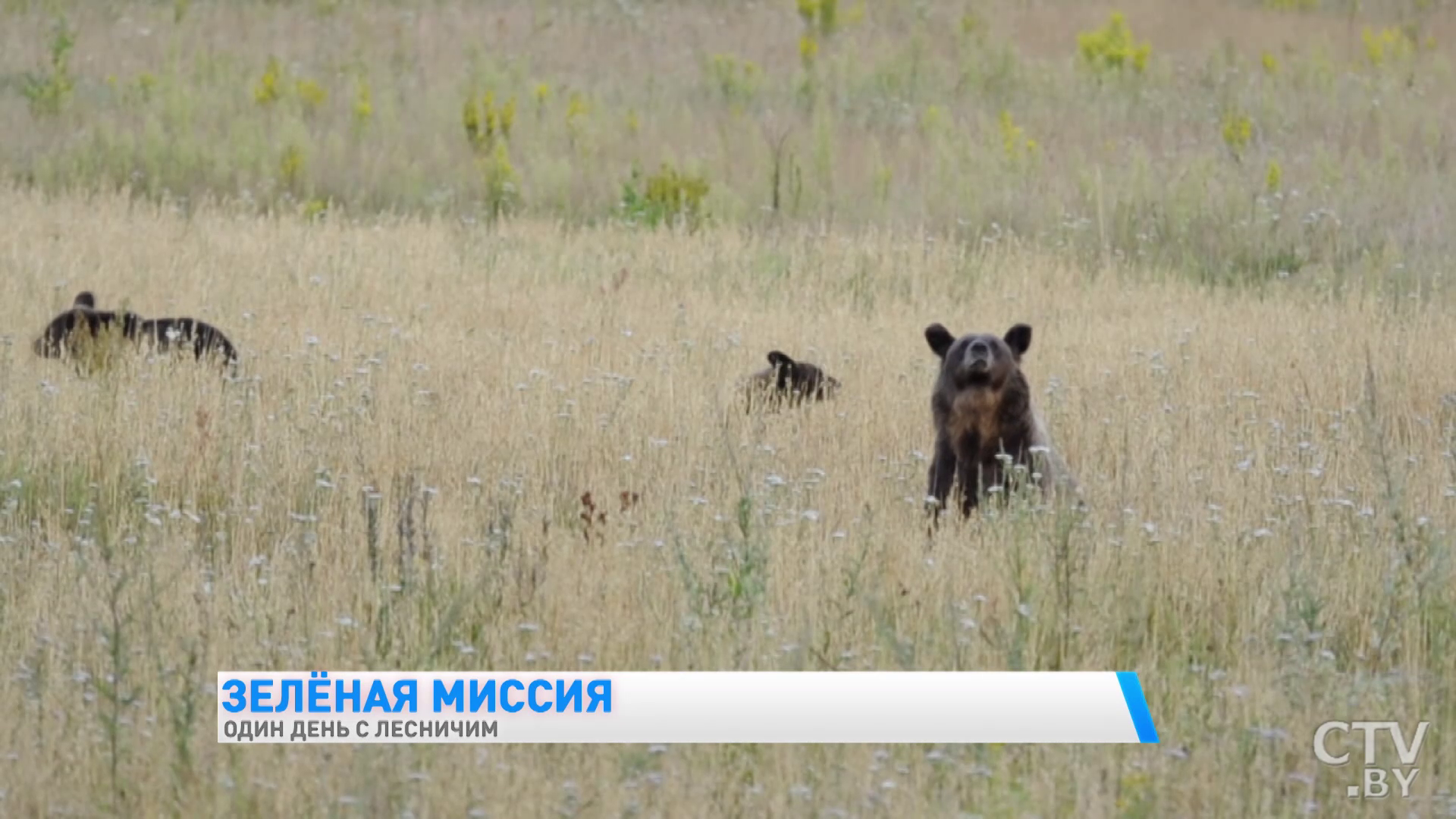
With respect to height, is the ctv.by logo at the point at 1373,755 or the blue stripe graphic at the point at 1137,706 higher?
the blue stripe graphic at the point at 1137,706

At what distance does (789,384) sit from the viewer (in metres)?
10.3

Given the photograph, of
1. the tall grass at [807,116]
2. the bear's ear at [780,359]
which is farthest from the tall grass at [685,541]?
the tall grass at [807,116]

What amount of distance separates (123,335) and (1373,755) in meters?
7.32

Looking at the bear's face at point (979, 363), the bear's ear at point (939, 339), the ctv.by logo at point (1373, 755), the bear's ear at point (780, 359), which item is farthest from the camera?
the bear's ear at point (780, 359)

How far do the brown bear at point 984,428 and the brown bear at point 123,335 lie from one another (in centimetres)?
426

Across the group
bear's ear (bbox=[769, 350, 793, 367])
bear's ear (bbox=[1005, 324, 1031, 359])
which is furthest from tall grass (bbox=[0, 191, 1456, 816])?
bear's ear (bbox=[1005, 324, 1031, 359])

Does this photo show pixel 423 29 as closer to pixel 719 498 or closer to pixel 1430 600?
pixel 719 498

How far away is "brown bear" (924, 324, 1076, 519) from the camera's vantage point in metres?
7.57

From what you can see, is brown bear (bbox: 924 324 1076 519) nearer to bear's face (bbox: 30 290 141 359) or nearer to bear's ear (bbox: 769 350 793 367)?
bear's ear (bbox: 769 350 793 367)

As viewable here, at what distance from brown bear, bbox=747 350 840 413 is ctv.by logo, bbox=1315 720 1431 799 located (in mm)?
5002

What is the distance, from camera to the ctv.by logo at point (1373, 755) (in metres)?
5.00

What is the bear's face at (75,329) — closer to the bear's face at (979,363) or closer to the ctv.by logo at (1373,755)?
the bear's face at (979,363)

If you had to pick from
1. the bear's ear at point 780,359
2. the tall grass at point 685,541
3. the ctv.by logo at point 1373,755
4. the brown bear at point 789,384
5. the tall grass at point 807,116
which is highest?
the tall grass at point 807,116

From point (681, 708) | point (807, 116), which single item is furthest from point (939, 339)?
point (807, 116)
